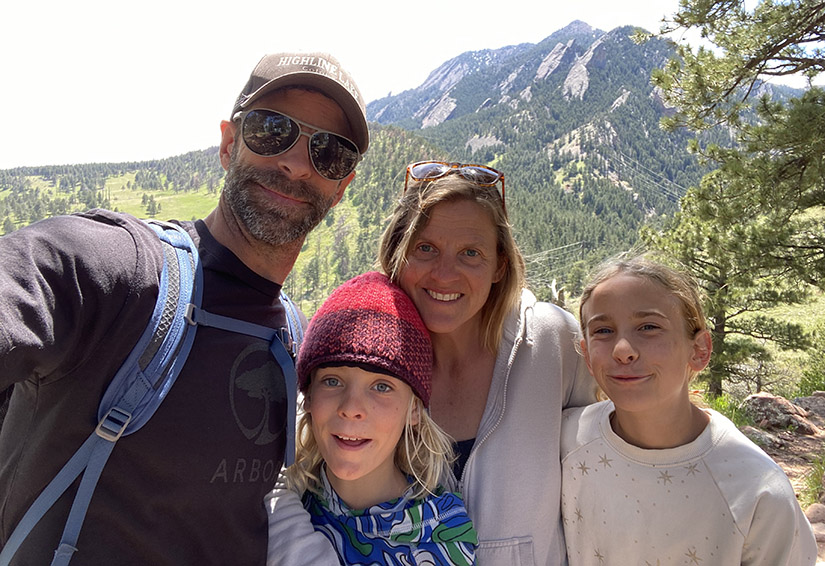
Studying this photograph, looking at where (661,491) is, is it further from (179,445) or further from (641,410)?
(179,445)

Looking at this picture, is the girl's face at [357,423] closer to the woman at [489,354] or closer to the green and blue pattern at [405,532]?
the green and blue pattern at [405,532]

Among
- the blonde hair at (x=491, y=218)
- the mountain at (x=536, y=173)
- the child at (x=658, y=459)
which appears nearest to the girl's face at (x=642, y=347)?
the child at (x=658, y=459)

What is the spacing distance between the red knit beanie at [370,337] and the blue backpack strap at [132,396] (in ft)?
1.46

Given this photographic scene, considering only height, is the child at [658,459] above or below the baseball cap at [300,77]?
below

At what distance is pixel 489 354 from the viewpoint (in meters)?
2.16

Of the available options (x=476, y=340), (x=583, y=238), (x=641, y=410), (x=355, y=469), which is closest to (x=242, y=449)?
(x=355, y=469)

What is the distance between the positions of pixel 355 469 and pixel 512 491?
1.81 feet

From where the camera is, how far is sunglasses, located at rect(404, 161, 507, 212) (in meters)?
2.21

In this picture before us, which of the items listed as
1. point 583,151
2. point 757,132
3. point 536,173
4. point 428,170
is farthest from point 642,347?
point 583,151

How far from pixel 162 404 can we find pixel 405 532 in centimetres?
84

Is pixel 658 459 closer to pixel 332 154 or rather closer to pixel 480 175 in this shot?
pixel 480 175

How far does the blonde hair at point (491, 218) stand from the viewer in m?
2.11

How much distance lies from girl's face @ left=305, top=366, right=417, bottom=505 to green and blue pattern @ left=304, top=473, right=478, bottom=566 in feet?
0.28

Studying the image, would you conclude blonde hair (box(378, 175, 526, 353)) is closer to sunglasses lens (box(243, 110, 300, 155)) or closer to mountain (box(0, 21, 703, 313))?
sunglasses lens (box(243, 110, 300, 155))
